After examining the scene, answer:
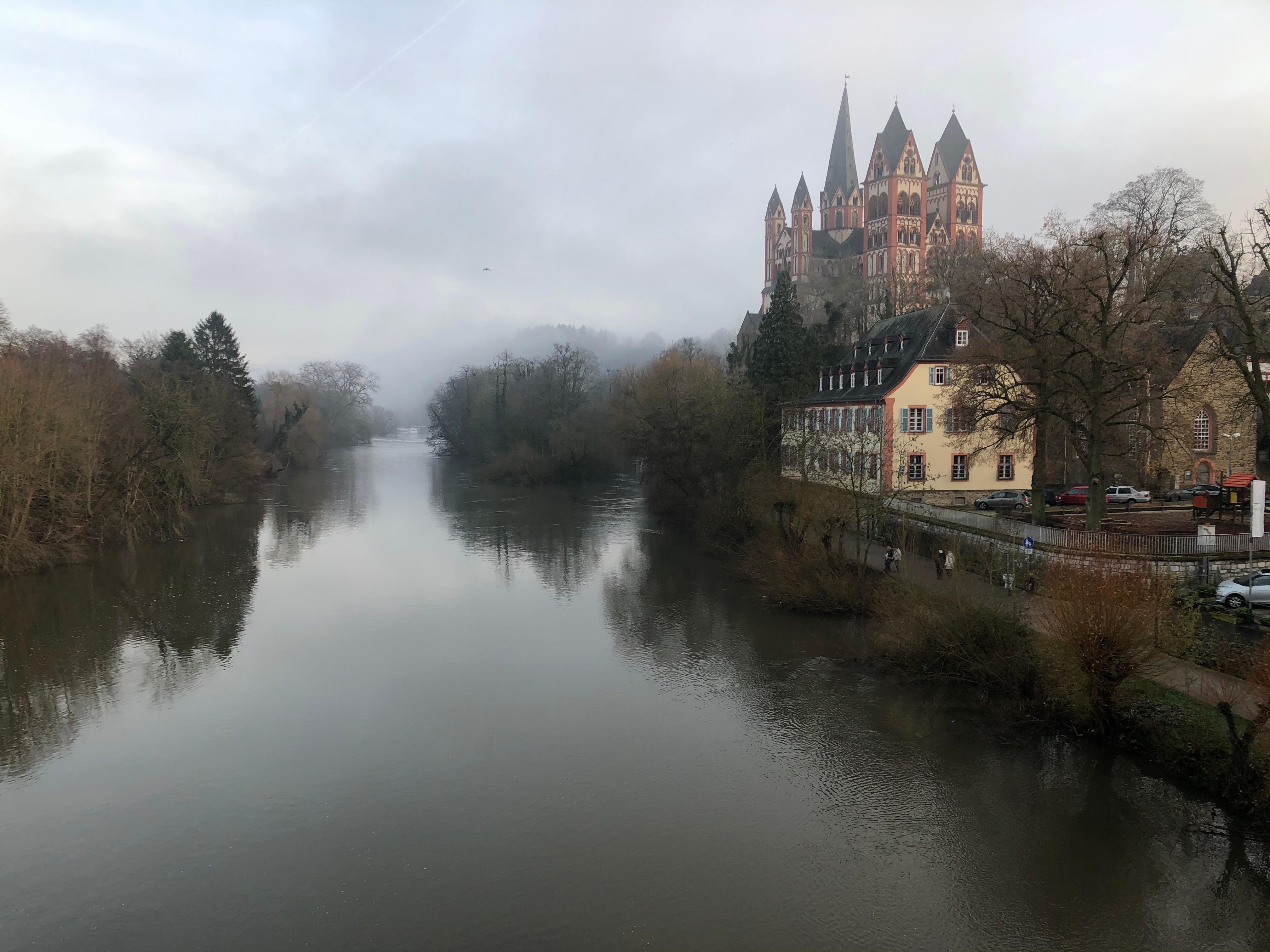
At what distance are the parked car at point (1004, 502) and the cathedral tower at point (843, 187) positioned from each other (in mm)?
69655

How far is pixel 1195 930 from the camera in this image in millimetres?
9328

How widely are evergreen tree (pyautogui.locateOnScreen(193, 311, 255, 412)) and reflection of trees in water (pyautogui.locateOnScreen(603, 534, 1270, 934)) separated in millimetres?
50019

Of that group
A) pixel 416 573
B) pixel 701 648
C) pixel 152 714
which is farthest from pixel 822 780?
pixel 416 573

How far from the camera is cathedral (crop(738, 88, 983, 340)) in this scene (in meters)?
90.7

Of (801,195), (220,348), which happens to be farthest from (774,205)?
(220,348)

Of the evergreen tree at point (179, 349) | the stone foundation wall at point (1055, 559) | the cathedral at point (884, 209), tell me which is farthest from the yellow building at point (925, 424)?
the cathedral at point (884, 209)

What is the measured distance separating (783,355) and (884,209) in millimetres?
59056

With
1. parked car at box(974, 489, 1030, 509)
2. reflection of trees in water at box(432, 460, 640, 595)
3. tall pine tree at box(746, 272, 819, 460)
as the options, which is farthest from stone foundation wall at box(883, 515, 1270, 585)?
tall pine tree at box(746, 272, 819, 460)

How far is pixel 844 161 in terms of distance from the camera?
9894 cm

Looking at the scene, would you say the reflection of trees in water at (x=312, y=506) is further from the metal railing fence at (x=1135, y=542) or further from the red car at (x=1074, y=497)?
the red car at (x=1074, y=497)

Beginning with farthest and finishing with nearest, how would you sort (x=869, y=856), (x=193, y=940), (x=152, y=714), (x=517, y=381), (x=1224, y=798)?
(x=517, y=381)
(x=152, y=714)
(x=1224, y=798)
(x=869, y=856)
(x=193, y=940)

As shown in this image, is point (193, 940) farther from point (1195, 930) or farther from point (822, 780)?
point (1195, 930)

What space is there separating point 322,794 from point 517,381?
62439mm

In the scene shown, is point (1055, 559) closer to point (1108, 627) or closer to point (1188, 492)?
point (1108, 627)
